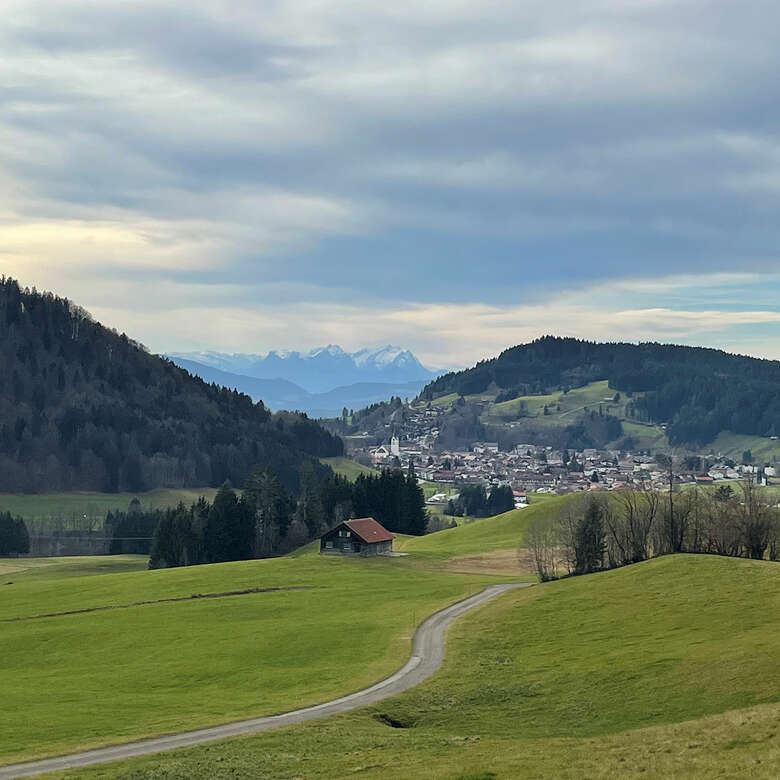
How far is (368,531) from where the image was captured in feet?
472

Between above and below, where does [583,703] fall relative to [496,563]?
above

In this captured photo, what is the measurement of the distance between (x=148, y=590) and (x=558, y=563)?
47.9m

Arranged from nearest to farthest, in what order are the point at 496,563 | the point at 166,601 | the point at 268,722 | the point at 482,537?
the point at 268,722, the point at 166,601, the point at 496,563, the point at 482,537

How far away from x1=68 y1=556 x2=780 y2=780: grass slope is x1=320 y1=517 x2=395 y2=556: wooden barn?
2249 inches

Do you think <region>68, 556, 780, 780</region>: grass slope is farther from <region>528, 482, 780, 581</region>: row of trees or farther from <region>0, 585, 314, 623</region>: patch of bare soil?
<region>0, 585, 314, 623</region>: patch of bare soil

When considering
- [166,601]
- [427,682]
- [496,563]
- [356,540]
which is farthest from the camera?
[356,540]

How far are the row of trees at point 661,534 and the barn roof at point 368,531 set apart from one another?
34115mm

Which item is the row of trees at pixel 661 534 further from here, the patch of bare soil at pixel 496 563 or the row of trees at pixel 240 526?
the row of trees at pixel 240 526

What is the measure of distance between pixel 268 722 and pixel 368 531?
9237cm

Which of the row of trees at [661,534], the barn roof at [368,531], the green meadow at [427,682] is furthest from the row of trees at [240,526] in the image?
the row of trees at [661,534]

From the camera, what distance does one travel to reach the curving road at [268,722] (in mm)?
45188

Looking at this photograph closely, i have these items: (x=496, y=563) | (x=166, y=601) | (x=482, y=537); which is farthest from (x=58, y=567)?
(x=496, y=563)

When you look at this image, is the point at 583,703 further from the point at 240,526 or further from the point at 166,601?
the point at 240,526

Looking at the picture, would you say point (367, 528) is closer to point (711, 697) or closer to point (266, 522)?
point (266, 522)
